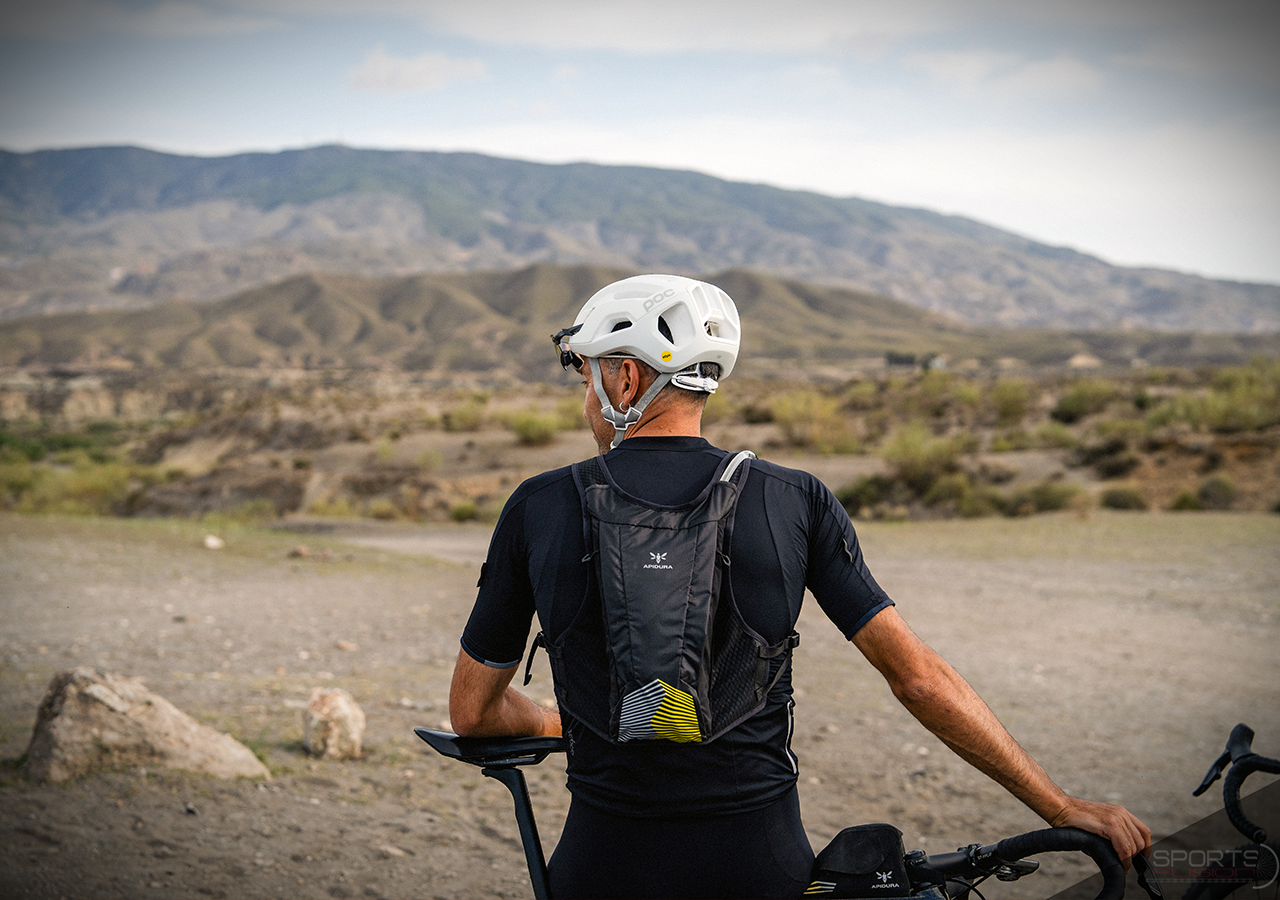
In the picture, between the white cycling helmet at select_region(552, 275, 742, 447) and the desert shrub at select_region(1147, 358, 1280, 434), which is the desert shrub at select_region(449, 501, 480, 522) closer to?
the desert shrub at select_region(1147, 358, 1280, 434)

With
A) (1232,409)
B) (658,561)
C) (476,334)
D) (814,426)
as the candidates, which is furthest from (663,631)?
(476,334)

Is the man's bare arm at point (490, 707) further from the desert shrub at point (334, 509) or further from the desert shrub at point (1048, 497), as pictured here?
the desert shrub at point (334, 509)

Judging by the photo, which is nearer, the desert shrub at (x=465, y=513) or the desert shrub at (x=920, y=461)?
the desert shrub at (x=920, y=461)

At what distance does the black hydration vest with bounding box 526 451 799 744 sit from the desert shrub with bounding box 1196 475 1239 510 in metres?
20.2

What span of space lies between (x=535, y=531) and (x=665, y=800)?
0.59 meters

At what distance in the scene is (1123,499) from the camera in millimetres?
18641

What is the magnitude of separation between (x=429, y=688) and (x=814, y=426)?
895 inches

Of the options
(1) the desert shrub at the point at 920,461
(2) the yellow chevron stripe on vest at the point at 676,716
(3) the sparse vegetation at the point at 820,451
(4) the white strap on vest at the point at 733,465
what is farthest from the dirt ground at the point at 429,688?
(1) the desert shrub at the point at 920,461

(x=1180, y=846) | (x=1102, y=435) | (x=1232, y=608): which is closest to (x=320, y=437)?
(x=1102, y=435)

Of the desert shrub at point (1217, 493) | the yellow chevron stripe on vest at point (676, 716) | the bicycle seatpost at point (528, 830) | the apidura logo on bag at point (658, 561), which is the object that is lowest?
the desert shrub at point (1217, 493)

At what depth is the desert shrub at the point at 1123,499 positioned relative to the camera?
60.8 ft

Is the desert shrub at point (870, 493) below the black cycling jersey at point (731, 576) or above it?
below

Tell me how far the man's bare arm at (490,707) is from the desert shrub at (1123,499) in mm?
19420

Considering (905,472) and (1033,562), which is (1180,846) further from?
(905,472)
